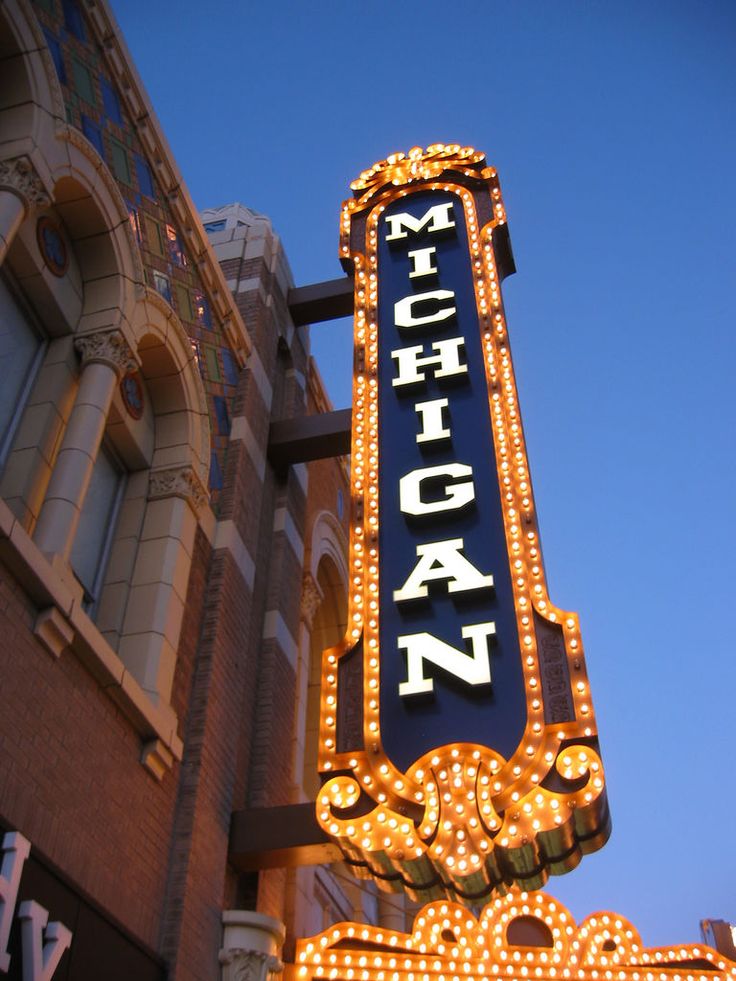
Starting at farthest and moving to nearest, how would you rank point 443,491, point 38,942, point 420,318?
point 420,318
point 443,491
point 38,942

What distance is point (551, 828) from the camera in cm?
666

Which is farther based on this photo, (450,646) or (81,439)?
(450,646)

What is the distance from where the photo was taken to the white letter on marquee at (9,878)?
516 cm

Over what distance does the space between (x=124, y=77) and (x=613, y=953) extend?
29.3 ft

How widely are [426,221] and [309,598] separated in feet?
16.3

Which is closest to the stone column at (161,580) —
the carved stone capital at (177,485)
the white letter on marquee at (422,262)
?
the carved stone capital at (177,485)

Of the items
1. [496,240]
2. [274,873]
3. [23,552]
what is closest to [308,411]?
[496,240]

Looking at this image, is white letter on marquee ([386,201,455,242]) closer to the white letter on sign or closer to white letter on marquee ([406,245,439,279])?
white letter on marquee ([406,245,439,279])

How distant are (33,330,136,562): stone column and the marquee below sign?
3363mm

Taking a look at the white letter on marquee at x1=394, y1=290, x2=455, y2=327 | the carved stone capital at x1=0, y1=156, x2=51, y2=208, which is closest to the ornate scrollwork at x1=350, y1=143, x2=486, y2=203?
the white letter on marquee at x1=394, y1=290, x2=455, y2=327

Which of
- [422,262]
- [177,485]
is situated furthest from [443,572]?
[422,262]

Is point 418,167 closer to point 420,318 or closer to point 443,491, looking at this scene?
point 420,318

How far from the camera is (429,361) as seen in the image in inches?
416

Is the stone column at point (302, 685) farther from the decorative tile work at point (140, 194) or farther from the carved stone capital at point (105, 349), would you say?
the carved stone capital at point (105, 349)
